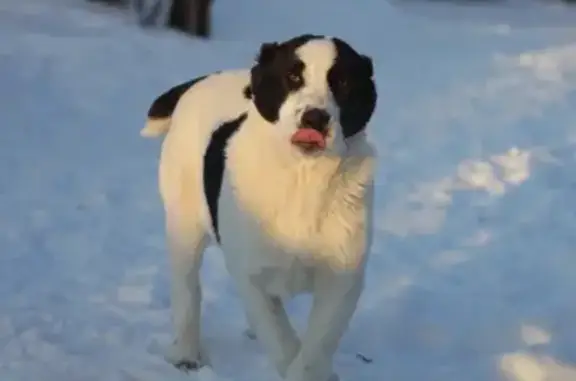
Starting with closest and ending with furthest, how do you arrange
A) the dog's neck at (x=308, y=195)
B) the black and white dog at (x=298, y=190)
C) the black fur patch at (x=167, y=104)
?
the black and white dog at (x=298, y=190) < the dog's neck at (x=308, y=195) < the black fur patch at (x=167, y=104)

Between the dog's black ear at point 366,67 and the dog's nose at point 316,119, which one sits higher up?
the dog's black ear at point 366,67

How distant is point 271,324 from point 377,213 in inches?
132

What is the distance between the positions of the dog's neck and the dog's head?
0.11m

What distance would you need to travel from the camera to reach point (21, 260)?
20.4ft

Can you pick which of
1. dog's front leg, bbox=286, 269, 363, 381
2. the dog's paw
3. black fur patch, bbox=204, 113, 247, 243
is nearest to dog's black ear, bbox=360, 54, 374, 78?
black fur patch, bbox=204, 113, 247, 243

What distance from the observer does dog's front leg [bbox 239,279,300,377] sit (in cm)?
425

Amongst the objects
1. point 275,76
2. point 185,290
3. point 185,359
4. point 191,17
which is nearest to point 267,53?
point 275,76

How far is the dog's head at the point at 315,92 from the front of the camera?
3.77 meters

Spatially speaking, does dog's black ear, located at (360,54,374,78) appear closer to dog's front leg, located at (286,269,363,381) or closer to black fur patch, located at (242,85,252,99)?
black fur patch, located at (242,85,252,99)

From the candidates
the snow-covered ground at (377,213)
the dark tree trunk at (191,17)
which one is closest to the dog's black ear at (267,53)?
the snow-covered ground at (377,213)

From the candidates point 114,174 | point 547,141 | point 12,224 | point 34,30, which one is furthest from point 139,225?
point 34,30

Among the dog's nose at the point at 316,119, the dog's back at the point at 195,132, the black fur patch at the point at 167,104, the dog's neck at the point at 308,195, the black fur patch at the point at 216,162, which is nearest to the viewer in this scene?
the dog's nose at the point at 316,119

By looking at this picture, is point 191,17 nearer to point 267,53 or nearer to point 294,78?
point 267,53

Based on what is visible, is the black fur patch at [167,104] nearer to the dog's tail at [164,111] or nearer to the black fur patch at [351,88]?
the dog's tail at [164,111]
